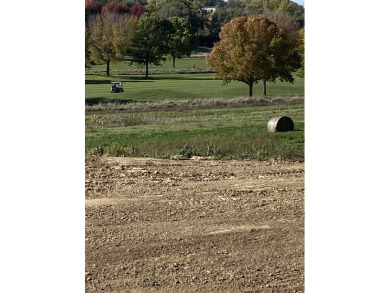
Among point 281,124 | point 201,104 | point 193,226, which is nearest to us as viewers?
point 193,226

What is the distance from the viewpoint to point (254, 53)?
36.1 ft

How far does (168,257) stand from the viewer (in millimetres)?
10664

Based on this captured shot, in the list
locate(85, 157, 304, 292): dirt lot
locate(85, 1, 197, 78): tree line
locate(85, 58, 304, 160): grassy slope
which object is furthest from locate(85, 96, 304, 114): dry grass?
locate(85, 157, 304, 292): dirt lot

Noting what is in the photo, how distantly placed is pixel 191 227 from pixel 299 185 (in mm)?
1175

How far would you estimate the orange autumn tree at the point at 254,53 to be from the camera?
1092 centimetres

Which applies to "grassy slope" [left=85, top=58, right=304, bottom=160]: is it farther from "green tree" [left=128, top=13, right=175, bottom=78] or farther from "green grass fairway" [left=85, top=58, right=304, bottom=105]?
"green tree" [left=128, top=13, right=175, bottom=78]

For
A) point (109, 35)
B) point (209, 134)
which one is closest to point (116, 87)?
point (109, 35)

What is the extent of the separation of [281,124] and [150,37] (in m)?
1.57

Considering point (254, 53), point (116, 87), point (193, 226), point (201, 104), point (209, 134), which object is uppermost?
point (254, 53)

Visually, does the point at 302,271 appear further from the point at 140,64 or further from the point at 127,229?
the point at 140,64

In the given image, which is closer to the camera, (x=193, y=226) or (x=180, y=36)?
(x=193, y=226)

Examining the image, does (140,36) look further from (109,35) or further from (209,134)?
(209,134)

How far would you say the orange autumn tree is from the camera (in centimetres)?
1092
